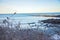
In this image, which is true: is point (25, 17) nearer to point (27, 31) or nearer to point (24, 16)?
point (24, 16)

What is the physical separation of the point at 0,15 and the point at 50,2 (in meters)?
0.78

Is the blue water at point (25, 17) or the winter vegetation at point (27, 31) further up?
the blue water at point (25, 17)

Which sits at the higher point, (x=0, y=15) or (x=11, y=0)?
(x=11, y=0)

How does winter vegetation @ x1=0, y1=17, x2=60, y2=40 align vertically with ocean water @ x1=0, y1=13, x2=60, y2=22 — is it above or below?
below

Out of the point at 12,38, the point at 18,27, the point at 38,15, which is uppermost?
the point at 38,15

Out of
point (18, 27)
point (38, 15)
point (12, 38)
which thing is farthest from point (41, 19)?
point (12, 38)

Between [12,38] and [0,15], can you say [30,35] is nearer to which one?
[12,38]

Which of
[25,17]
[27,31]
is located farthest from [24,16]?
[27,31]

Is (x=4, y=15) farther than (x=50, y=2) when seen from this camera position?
No

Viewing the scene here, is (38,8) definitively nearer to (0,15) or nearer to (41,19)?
(41,19)

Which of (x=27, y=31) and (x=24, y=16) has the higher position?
(x=24, y=16)

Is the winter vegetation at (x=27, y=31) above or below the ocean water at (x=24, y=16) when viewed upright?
below

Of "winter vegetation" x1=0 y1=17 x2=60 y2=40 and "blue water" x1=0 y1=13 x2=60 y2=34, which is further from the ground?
"blue water" x1=0 y1=13 x2=60 y2=34

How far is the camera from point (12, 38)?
5.58 ft
